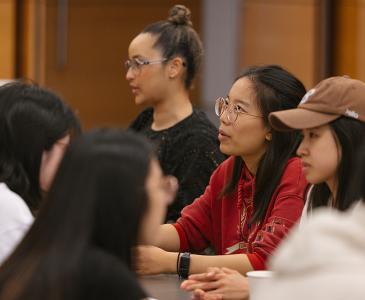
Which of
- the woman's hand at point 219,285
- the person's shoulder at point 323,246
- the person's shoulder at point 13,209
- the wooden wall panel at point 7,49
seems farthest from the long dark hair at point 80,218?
the wooden wall panel at point 7,49

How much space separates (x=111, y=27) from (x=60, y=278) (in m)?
5.56

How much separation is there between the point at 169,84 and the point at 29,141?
1.65 meters

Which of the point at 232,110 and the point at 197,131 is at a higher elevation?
the point at 232,110

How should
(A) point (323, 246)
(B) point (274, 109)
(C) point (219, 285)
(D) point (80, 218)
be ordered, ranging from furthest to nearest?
(B) point (274, 109) → (C) point (219, 285) → (D) point (80, 218) → (A) point (323, 246)

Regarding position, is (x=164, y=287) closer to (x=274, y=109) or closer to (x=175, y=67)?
(x=274, y=109)

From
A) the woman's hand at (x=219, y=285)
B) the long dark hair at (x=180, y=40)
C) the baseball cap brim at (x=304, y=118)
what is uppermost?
the long dark hair at (x=180, y=40)

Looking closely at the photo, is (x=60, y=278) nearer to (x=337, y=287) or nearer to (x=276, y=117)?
(x=337, y=287)

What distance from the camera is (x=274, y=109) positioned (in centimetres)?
284

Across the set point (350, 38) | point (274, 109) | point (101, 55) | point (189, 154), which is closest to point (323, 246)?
point (274, 109)

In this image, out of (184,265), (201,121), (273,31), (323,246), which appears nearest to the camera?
(323,246)

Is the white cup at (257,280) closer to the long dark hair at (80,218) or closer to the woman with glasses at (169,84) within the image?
the long dark hair at (80,218)

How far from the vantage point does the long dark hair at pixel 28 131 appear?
7.50 feet

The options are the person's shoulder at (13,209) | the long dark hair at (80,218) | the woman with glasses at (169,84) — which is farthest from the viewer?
the woman with glasses at (169,84)

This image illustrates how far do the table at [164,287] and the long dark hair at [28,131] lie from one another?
0.37m
